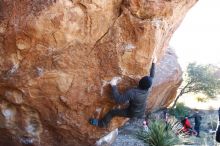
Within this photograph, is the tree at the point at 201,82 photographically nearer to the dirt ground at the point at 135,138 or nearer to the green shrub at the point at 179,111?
the green shrub at the point at 179,111

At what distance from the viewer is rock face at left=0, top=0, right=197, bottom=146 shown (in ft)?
29.7

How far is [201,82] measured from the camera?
3447 centimetres

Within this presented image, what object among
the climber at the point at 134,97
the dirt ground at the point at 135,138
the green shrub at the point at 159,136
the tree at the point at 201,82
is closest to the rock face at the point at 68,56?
the climber at the point at 134,97

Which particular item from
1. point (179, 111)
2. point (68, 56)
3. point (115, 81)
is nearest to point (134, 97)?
point (115, 81)

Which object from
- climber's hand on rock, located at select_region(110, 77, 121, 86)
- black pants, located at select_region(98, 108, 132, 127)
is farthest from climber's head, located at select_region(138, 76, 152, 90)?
black pants, located at select_region(98, 108, 132, 127)

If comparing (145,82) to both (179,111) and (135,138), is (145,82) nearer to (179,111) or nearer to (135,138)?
(135,138)

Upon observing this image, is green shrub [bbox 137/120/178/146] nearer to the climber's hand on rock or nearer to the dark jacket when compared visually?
the dark jacket

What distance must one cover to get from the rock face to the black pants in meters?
0.17

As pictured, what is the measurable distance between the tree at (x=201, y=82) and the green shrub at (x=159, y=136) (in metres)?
19.1

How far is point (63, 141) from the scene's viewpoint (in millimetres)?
11531

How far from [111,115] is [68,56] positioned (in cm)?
207

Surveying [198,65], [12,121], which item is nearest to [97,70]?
[12,121]

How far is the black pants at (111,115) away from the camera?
33.8 feet

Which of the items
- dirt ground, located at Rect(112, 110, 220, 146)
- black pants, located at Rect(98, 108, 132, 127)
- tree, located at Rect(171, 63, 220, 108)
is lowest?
tree, located at Rect(171, 63, 220, 108)
